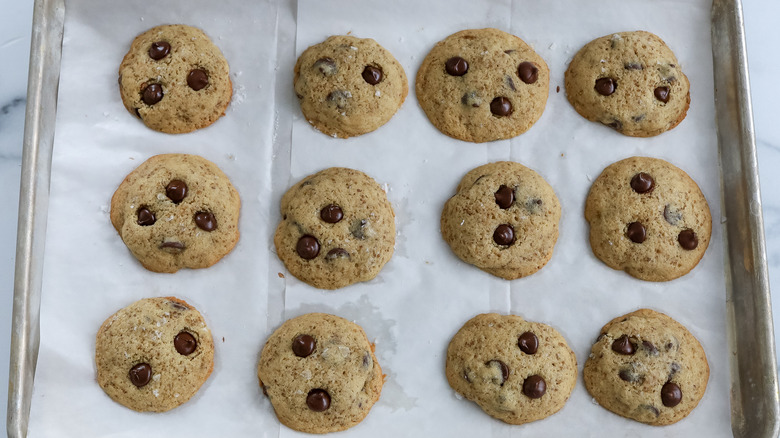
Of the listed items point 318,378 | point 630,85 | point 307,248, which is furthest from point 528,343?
point 630,85

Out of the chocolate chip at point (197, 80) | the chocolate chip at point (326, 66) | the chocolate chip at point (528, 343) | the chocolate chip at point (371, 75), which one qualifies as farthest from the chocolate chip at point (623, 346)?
the chocolate chip at point (197, 80)

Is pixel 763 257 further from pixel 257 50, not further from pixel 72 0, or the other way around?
pixel 72 0

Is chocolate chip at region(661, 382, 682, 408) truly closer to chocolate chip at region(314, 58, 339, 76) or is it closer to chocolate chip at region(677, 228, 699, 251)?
chocolate chip at region(677, 228, 699, 251)

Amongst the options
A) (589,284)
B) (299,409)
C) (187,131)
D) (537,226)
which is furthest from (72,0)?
(589,284)

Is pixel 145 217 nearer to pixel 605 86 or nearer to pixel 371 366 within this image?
pixel 371 366

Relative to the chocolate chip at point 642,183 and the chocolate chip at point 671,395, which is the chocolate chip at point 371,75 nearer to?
the chocolate chip at point 642,183
